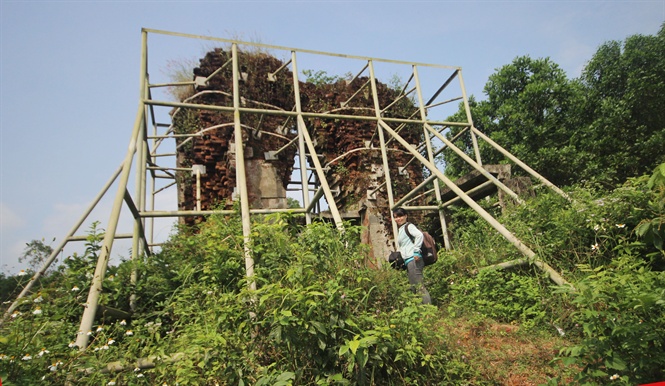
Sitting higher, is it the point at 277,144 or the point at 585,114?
the point at 585,114

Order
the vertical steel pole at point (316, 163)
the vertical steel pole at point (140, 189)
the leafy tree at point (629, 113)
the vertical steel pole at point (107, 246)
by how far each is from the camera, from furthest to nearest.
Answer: the leafy tree at point (629, 113)
the vertical steel pole at point (140, 189)
the vertical steel pole at point (316, 163)
the vertical steel pole at point (107, 246)

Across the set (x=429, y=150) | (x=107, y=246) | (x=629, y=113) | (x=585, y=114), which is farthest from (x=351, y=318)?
(x=585, y=114)

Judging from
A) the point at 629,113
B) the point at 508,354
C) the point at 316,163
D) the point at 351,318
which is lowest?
the point at 508,354

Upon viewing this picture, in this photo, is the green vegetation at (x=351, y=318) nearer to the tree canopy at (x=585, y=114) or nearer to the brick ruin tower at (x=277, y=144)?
the brick ruin tower at (x=277, y=144)

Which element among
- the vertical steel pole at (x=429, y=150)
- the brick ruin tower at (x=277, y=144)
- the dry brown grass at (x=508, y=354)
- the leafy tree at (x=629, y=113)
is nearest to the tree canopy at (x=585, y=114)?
the leafy tree at (x=629, y=113)

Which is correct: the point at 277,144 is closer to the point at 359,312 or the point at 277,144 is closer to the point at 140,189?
the point at 140,189

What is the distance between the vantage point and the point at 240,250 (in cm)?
382

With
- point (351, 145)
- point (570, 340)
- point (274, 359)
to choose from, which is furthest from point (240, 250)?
point (351, 145)

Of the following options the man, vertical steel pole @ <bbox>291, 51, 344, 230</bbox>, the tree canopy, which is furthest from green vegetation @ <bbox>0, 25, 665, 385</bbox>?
the tree canopy

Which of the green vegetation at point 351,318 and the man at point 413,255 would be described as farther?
the man at point 413,255

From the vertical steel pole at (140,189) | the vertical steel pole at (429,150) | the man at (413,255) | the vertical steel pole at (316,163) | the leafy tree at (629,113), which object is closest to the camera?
the vertical steel pole at (316,163)

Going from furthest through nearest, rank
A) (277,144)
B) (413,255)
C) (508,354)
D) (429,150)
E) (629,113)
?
(629,113), (277,144), (429,150), (413,255), (508,354)

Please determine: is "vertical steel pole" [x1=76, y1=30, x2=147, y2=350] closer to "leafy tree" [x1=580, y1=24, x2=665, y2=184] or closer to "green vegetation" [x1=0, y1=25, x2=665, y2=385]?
"green vegetation" [x1=0, y1=25, x2=665, y2=385]

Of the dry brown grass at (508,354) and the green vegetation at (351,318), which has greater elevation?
the green vegetation at (351,318)
